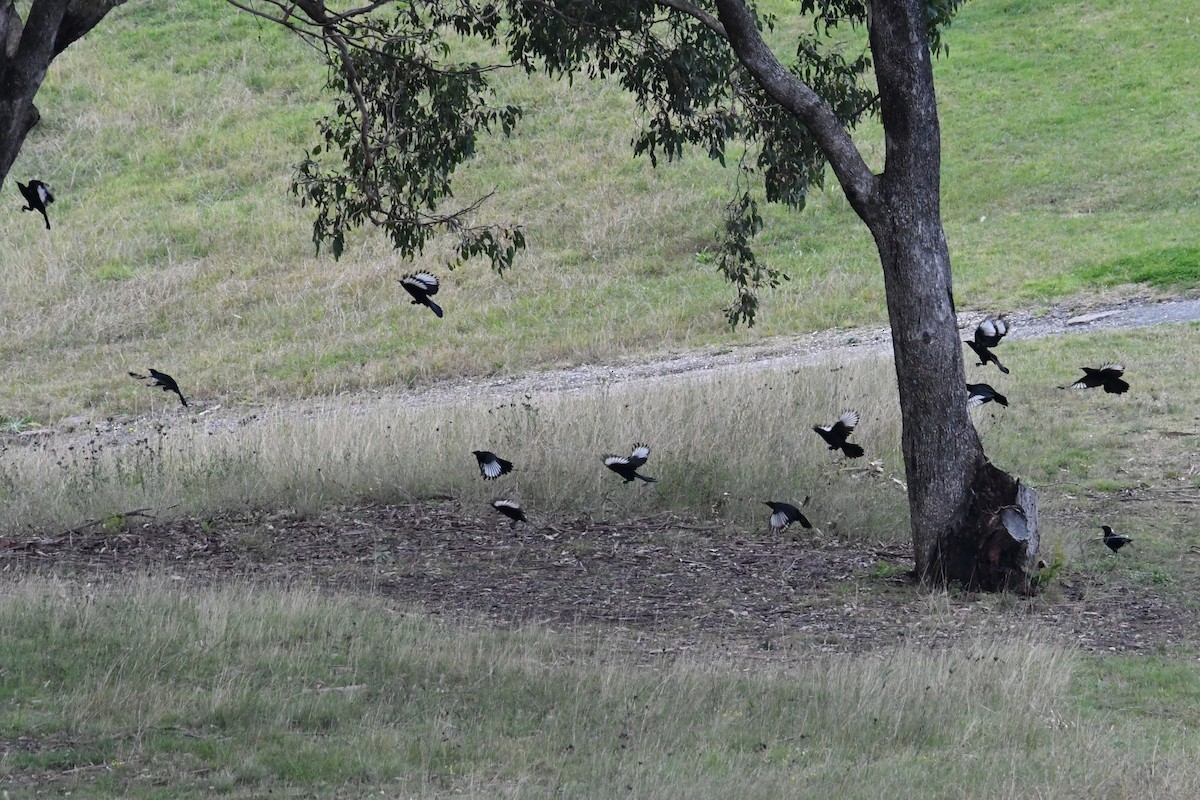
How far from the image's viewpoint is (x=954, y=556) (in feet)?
27.1

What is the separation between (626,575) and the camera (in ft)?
28.3

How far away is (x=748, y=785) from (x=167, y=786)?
1987 mm

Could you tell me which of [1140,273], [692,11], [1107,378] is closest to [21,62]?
[692,11]

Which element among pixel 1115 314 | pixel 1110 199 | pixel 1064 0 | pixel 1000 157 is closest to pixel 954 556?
pixel 1115 314

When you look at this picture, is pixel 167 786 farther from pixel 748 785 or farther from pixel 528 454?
pixel 528 454

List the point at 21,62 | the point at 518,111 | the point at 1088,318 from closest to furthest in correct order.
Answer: the point at 21,62 < the point at 518,111 < the point at 1088,318

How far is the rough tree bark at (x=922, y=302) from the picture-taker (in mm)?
7945

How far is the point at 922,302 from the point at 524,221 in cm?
1965

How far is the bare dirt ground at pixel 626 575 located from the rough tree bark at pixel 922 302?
32 centimetres

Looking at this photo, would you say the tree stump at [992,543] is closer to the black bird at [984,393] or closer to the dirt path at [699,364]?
the black bird at [984,393]

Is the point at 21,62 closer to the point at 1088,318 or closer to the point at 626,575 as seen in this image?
the point at 626,575

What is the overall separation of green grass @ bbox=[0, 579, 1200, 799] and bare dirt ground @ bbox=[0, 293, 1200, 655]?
2.06ft

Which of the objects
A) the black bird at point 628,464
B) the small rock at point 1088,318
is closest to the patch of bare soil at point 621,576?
the black bird at point 628,464

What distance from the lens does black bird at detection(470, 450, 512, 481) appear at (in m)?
9.07
